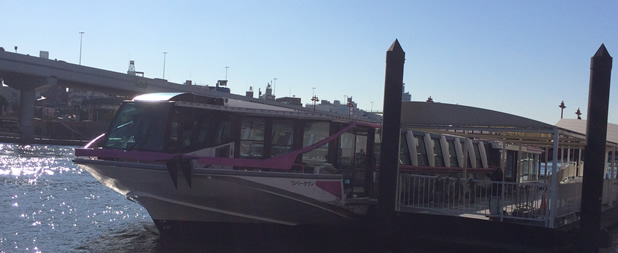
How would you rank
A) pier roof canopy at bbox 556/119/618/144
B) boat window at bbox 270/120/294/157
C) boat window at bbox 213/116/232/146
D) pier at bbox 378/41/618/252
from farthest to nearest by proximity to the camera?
1. pier roof canopy at bbox 556/119/618/144
2. boat window at bbox 270/120/294/157
3. boat window at bbox 213/116/232/146
4. pier at bbox 378/41/618/252

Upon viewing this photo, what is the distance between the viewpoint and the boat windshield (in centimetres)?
1527

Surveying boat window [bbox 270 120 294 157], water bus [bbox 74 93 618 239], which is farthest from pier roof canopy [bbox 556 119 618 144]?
boat window [bbox 270 120 294 157]

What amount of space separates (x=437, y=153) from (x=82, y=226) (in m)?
11.2

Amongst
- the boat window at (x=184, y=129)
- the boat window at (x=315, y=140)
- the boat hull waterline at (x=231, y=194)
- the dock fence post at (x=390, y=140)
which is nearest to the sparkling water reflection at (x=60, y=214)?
the boat hull waterline at (x=231, y=194)

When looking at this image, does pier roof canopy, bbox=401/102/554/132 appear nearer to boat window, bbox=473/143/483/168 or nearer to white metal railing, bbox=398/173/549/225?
white metal railing, bbox=398/173/549/225

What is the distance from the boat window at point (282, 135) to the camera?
16.2 metres

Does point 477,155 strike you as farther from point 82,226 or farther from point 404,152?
point 82,226

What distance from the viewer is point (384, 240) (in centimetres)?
1567

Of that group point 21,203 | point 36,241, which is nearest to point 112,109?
point 21,203

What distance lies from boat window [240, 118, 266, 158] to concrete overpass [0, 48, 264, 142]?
171ft

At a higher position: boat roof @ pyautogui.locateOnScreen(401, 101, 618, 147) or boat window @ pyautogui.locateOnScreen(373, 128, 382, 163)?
boat roof @ pyautogui.locateOnScreen(401, 101, 618, 147)

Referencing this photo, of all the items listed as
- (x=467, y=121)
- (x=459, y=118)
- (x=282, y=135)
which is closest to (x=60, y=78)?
(x=282, y=135)

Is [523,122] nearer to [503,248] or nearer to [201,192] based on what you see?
[503,248]

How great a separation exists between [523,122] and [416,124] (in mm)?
2851
